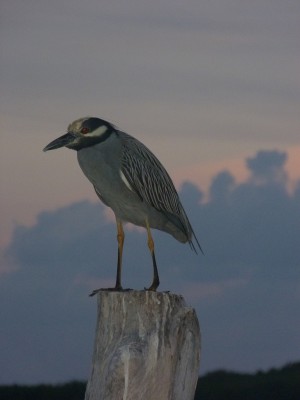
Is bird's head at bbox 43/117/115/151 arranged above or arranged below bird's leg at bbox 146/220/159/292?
above

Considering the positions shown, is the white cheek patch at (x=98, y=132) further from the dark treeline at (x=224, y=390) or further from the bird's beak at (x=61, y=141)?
the dark treeline at (x=224, y=390)

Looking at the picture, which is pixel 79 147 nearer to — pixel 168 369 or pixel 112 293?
pixel 112 293

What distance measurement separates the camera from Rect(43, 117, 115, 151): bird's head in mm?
10805

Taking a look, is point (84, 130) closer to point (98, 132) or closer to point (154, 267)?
point (98, 132)

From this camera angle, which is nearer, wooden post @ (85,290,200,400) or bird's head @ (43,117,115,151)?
wooden post @ (85,290,200,400)

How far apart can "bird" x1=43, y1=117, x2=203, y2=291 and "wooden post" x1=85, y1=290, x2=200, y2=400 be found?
1.72 m

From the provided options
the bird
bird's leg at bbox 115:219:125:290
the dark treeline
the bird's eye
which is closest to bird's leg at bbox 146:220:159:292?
the bird

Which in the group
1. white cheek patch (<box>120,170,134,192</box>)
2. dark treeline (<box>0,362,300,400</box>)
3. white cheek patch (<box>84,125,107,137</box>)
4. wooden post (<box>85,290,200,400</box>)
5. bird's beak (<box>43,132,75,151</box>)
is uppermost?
white cheek patch (<box>84,125,107,137</box>)

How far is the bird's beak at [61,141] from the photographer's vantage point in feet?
35.3

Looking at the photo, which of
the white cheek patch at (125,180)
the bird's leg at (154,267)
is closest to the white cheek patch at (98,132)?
the white cheek patch at (125,180)

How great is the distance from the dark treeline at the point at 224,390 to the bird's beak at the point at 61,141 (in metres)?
5.84

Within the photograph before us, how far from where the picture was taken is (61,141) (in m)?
10.8

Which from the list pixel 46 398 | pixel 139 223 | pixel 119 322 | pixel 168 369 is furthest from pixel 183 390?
pixel 46 398

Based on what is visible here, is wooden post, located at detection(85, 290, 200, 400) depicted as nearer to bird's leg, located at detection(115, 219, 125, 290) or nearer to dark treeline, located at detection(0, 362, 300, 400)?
bird's leg, located at detection(115, 219, 125, 290)
